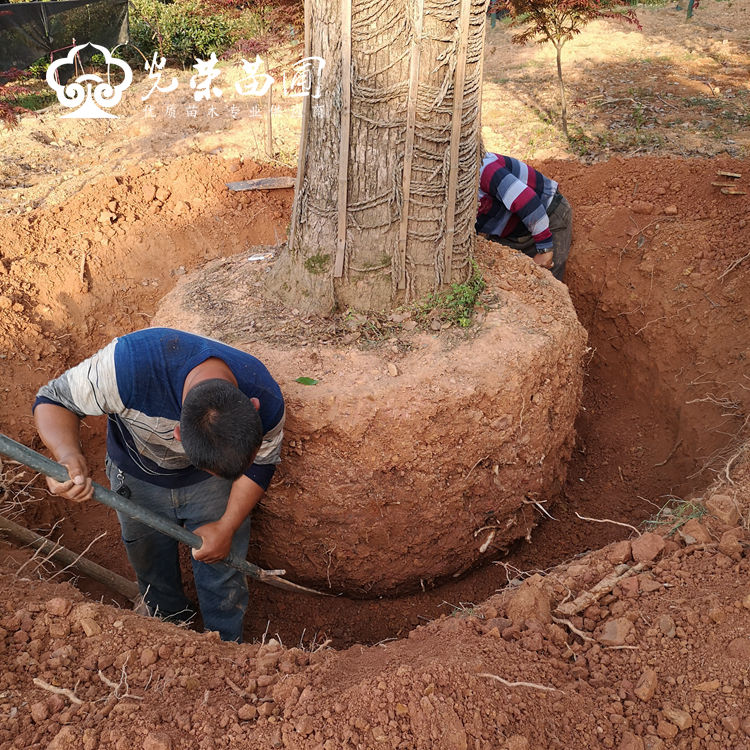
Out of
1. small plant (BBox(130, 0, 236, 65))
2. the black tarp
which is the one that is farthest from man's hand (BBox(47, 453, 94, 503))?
small plant (BBox(130, 0, 236, 65))

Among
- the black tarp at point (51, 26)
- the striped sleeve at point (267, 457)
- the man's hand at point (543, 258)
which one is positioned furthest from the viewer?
the black tarp at point (51, 26)

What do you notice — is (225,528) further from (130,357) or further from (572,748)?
(572,748)

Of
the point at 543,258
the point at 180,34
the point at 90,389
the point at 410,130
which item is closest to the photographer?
the point at 90,389

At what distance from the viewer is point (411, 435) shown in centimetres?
264

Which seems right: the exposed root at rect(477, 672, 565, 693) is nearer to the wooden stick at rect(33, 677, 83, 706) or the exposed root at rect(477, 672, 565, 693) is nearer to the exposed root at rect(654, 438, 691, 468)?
the wooden stick at rect(33, 677, 83, 706)

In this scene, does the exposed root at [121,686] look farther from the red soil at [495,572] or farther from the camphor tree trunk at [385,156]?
the camphor tree trunk at [385,156]

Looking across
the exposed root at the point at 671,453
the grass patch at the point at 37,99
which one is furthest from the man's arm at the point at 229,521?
the grass patch at the point at 37,99

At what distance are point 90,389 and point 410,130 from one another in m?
1.62

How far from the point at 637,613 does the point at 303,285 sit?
1978 millimetres

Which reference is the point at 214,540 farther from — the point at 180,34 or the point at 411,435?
the point at 180,34

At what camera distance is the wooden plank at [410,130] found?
2.47 m

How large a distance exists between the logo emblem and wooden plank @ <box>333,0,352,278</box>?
523 cm

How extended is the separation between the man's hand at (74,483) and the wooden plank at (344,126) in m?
1.41

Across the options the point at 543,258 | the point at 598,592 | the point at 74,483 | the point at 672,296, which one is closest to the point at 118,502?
the point at 74,483
